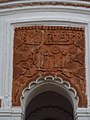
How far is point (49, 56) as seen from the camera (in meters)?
10.8

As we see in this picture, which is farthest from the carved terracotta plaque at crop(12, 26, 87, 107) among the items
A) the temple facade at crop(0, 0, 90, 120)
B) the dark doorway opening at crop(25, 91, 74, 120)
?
the dark doorway opening at crop(25, 91, 74, 120)

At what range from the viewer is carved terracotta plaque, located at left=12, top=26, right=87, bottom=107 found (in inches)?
418

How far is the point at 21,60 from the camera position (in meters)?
10.8

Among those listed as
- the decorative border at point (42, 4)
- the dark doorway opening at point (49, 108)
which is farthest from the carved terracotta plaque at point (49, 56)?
the dark doorway opening at point (49, 108)

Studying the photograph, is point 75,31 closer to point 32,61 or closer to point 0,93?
point 32,61

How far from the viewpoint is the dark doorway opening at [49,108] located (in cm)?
1316

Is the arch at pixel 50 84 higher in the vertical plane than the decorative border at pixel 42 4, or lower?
lower

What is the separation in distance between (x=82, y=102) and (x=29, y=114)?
344 cm

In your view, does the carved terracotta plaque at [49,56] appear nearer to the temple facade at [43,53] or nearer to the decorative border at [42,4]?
the temple facade at [43,53]

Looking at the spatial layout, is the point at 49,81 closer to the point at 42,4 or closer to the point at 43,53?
the point at 43,53

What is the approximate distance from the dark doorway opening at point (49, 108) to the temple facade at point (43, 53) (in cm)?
214

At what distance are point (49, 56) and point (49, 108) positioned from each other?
3.28 metres

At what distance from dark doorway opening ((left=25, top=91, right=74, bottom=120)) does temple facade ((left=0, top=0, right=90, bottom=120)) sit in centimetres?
214

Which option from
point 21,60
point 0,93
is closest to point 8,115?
point 0,93
